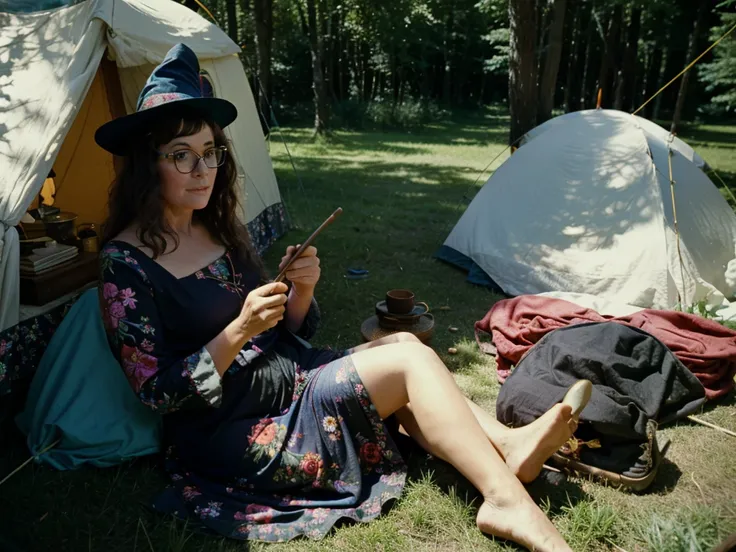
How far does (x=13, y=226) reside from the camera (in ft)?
8.25

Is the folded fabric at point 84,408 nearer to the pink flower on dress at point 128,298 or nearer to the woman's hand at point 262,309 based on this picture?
the pink flower on dress at point 128,298

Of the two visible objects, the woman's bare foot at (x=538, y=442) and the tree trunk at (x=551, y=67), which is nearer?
the woman's bare foot at (x=538, y=442)

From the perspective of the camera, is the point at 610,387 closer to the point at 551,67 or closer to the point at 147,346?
the point at 147,346

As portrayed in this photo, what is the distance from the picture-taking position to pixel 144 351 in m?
1.89

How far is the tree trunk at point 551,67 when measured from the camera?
7.27 meters

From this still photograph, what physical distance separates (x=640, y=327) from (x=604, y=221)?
1.10 m

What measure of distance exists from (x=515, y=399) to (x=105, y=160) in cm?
358

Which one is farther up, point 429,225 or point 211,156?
point 211,156

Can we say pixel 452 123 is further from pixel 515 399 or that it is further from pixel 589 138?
pixel 515 399

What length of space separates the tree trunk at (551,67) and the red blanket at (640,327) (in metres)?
4.26

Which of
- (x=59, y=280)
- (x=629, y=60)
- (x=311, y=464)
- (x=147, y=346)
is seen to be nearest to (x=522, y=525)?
(x=311, y=464)

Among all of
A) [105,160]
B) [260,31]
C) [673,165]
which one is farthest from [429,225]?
[260,31]

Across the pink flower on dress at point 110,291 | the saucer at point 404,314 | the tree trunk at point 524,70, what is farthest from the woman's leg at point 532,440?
the tree trunk at point 524,70

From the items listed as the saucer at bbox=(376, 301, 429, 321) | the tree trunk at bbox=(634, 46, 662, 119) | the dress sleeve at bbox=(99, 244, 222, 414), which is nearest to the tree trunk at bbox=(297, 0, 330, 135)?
the saucer at bbox=(376, 301, 429, 321)
